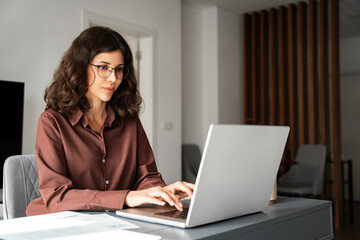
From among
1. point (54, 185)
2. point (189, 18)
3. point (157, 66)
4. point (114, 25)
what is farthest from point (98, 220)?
point (189, 18)

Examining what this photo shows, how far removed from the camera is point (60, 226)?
0.92 meters

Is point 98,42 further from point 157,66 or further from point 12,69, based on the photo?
point 157,66

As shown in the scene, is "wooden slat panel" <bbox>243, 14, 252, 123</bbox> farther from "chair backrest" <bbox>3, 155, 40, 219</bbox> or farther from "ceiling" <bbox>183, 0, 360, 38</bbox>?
"chair backrest" <bbox>3, 155, 40, 219</bbox>

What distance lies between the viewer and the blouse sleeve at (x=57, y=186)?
1136 mm

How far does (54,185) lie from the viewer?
4.02 ft

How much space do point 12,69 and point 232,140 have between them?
2831 mm

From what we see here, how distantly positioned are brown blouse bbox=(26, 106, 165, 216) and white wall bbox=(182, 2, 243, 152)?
3726 mm

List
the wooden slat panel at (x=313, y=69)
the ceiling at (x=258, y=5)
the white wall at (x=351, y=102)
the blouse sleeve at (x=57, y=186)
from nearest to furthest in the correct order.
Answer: the blouse sleeve at (x=57, y=186) < the wooden slat panel at (x=313, y=69) < the ceiling at (x=258, y=5) < the white wall at (x=351, y=102)

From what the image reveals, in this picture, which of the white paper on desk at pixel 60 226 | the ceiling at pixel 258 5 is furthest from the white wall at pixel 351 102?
the white paper on desk at pixel 60 226

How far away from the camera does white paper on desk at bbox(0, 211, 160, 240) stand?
844 mm

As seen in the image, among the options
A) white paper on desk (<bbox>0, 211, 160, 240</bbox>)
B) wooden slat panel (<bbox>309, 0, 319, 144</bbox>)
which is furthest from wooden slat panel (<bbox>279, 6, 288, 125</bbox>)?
white paper on desk (<bbox>0, 211, 160, 240</bbox>)

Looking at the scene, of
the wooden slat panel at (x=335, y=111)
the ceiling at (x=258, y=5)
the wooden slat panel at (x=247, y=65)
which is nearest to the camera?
the wooden slat panel at (x=335, y=111)

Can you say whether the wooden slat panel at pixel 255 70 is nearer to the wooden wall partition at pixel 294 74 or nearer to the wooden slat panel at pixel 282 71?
the wooden wall partition at pixel 294 74

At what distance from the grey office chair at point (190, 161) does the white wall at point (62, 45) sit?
185mm
